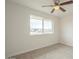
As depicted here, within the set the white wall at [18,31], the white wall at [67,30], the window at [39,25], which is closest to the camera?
the white wall at [18,31]

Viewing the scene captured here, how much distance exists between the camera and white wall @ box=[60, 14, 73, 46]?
6.58 m

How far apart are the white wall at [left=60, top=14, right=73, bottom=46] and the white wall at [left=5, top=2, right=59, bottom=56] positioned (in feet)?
8.72

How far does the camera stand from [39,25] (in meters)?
5.62

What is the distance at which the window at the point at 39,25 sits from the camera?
16.5ft

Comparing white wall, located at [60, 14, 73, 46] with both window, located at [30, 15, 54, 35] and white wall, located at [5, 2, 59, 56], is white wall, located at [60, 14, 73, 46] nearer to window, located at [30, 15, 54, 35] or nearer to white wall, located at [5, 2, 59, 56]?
window, located at [30, 15, 54, 35]

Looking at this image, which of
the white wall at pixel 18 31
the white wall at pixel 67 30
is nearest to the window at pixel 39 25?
the white wall at pixel 18 31

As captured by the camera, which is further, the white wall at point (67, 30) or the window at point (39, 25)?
the white wall at point (67, 30)

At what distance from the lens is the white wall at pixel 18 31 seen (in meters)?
3.78

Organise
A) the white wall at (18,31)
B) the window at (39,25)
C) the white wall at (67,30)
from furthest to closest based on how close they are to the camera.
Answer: the white wall at (67,30) < the window at (39,25) < the white wall at (18,31)

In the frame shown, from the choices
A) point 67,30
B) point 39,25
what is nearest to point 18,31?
point 39,25

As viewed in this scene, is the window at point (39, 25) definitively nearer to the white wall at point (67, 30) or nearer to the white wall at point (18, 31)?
the white wall at point (18, 31)

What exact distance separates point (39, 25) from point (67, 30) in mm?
2632

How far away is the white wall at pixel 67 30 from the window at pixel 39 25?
46.6 inches

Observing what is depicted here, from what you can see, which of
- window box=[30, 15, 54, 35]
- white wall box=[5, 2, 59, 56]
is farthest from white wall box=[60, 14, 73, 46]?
white wall box=[5, 2, 59, 56]
